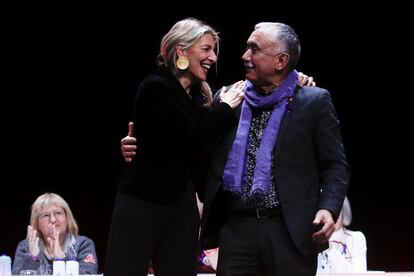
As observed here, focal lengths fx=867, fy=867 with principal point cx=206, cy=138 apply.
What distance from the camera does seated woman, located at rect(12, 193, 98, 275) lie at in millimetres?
4473

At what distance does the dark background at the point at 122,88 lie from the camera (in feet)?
17.5

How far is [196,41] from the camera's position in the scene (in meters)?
2.63

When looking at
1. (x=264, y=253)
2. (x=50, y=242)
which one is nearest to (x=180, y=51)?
(x=264, y=253)

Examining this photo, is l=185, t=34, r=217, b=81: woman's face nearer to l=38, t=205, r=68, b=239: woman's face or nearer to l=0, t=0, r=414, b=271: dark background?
l=38, t=205, r=68, b=239: woman's face

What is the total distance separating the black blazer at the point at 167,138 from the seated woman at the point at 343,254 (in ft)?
6.75

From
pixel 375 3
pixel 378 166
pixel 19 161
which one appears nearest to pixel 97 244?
pixel 19 161

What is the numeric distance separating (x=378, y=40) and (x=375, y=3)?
232mm

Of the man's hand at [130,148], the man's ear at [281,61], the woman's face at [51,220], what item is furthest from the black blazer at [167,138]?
the woman's face at [51,220]

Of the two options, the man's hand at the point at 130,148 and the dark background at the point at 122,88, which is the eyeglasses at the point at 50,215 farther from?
the man's hand at the point at 130,148

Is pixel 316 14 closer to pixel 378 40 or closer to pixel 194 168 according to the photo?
pixel 378 40

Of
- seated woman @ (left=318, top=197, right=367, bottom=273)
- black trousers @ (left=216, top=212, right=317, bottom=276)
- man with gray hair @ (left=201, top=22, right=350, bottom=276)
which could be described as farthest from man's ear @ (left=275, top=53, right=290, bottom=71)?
seated woman @ (left=318, top=197, right=367, bottom=273)

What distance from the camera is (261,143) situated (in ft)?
8.18

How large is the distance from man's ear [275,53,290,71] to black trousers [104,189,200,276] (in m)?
0.47

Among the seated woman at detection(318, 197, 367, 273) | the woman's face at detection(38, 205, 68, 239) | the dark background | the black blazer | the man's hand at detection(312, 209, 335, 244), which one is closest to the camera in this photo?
the man's hand at detection(312, 209, 335, 244)
